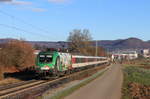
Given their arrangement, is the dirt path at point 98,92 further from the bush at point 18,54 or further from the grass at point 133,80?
the bush at point 18,54

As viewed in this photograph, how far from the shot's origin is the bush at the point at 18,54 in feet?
125

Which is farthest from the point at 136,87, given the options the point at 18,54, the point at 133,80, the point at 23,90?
the point at 18,54

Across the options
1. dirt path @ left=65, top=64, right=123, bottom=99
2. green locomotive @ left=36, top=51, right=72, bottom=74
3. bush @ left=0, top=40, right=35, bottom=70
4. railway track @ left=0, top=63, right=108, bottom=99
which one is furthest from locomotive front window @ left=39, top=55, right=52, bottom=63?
bush @ left=0, top=40, right=35, bottom=70

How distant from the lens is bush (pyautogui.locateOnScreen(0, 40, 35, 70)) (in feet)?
125

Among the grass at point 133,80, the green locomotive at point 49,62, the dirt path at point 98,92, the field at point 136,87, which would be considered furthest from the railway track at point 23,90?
the field at point 136,87

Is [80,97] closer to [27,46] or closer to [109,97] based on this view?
[109,97]

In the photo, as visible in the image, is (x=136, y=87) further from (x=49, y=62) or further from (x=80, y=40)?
(x=80, y=40)

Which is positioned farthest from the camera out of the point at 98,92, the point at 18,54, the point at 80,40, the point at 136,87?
the point at 80,40

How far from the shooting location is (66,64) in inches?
1436

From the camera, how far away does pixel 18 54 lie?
39594 mm

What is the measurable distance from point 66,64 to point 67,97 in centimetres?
2004

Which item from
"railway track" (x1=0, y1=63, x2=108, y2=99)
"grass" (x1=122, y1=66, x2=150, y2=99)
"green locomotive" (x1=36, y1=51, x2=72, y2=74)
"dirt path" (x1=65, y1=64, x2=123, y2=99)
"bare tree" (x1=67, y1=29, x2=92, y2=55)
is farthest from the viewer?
"bare tree" (x1=67, y1=29, x2=92, y2=55)

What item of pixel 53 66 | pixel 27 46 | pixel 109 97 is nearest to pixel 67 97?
pixel 109 97

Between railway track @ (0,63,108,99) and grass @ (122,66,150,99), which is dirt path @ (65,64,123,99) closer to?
grass @ (122,66,150,99)
